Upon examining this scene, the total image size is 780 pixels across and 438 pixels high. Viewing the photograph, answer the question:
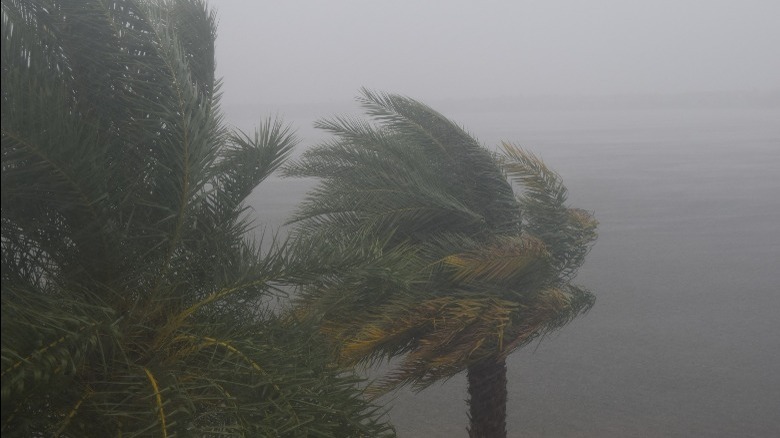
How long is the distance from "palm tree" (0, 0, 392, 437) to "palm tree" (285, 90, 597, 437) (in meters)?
1.00

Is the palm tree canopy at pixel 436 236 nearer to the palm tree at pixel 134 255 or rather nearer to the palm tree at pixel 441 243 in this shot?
the palm tree at pixel 441 243

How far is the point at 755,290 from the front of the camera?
1792 cm

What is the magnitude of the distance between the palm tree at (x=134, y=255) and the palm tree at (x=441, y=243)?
39.3 inches

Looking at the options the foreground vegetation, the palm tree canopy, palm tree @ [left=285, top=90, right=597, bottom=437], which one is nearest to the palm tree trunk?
palm tree @ [left=285, top=90, right=597, bottom=437]

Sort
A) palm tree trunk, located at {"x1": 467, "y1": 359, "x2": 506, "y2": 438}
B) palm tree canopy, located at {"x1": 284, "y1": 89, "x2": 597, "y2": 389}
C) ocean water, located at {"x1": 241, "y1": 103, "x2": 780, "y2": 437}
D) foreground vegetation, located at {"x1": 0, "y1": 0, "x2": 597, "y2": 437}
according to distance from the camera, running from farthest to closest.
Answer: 1. ocean water, located at {"x1": 241, "y1": 103, "x2": 780, "y2": 437}
2. palm tree trunk, located at {"x1": 467, "y1": 359, "x2": 506, "y2": 438}
3. palm tree canopy, located at {"x1": 284, "y1": 89, "x2": 597, "y2": 389}
4. foreground vegetation, located at {"x1": 0, "y1": 0, "x2": 597, "y2": 437}

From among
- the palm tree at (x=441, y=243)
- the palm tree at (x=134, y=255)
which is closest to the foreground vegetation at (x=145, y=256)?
the palm tree at (x=134, y=255)

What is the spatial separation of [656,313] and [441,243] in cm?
1220

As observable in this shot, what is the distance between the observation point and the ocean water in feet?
39.7

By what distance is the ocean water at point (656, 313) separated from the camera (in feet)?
39.7

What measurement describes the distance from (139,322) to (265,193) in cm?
1986

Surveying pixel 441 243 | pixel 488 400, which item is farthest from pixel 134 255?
pixel 488 400

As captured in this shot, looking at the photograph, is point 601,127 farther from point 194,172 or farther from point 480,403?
point 194,172

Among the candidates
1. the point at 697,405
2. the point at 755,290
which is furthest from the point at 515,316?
the point at 755,290

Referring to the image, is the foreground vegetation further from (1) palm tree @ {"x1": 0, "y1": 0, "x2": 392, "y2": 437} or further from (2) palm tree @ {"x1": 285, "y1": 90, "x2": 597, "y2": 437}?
(2) palm tree @ {"x1": 285, "y1": 90, "x2": 597, "y2": 437}
